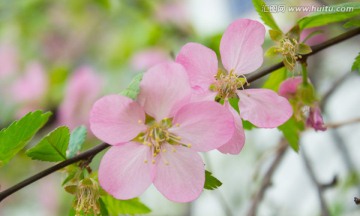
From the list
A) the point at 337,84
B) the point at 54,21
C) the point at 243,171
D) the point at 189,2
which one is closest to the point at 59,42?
the point at 54,21

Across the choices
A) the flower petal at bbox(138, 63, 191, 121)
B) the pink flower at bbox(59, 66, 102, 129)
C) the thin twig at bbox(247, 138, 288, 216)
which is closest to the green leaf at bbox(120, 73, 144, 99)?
the flower petal at bbox(138, 63, 191, 121)

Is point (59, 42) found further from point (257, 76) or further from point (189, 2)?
point (257, 76)

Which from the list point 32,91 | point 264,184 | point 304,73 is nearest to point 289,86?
point 304,73

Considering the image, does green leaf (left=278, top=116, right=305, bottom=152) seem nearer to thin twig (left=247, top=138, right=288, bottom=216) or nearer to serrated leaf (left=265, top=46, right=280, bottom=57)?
serrated leaf (left=265, top=46, right=280, bottom=57)

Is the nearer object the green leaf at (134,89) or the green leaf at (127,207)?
the green leaf at (134,89)

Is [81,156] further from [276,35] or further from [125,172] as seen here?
[276,35]

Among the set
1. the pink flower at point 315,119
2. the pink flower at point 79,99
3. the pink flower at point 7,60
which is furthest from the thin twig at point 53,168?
the pink flower at point 7,60

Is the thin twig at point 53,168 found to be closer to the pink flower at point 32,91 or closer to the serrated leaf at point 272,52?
the serrated leaf at point 272,52

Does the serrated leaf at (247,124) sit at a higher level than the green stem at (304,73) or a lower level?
lower
